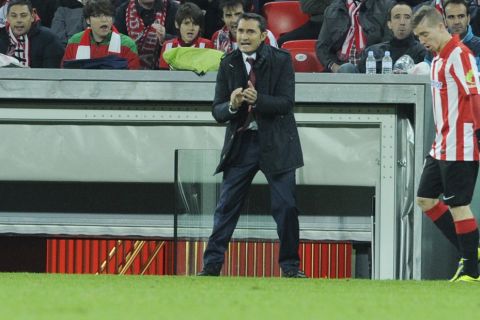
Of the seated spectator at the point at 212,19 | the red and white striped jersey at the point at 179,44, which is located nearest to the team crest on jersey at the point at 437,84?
the red and white striped jersey at the point at 179,44

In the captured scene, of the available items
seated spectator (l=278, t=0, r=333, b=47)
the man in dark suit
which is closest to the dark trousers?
the man in dark suit

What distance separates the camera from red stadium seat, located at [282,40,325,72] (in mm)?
12375

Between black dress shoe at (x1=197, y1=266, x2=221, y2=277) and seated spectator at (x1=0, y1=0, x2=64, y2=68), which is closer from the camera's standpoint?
black dress shoe at (x1=197, y1=266, x2=221, y2=277)

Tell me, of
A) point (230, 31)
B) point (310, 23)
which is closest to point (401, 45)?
point (230, 31)

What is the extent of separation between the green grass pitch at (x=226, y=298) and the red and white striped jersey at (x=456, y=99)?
0.88 m

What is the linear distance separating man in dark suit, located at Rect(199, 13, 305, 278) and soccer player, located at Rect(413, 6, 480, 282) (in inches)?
40.1

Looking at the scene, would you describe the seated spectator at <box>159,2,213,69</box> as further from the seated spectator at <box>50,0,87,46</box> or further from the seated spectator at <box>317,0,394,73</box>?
the seated spectator at <box>50,0,87,46</box>

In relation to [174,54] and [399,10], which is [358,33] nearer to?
[399,10]

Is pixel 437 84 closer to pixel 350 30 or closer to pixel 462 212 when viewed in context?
pixel 462 212

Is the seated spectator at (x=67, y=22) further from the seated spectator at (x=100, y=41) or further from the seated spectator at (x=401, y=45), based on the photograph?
the seated spectator at (x=401, y=45)

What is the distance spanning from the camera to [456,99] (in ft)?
27.8

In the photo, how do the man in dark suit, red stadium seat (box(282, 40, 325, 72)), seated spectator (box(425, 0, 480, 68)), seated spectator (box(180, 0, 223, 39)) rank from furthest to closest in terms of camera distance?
seated spectator (box(180, 0, 223, 39)) → red stadium seat (box(282, 40, 325, 72)) → seated spectator (box(425, 0, 480, 68)) → the man in dark suit

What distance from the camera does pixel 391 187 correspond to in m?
10.6

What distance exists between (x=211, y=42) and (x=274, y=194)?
3.20 meters
